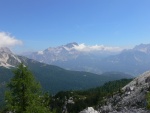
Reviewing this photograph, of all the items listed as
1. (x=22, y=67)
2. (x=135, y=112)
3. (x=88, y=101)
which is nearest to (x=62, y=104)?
(x=88, y=101)

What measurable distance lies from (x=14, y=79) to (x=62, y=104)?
158817 millimetres

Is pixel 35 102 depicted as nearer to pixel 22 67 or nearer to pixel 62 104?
pixel 22 67

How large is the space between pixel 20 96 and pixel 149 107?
2671cm

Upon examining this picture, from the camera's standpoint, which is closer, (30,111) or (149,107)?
(30,111)

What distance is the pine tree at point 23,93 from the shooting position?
138ft

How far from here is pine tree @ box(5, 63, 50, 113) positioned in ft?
138

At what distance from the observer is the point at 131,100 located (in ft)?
276

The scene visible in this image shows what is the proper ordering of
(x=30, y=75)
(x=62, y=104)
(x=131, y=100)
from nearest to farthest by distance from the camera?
(x=30, y=75), (x=131, y=100), (x=62, y=104)

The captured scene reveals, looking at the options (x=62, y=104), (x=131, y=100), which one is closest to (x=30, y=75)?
(x=131, y=100)

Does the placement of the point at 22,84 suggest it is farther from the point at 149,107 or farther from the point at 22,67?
the point at 149,107

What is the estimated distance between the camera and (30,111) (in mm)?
40750

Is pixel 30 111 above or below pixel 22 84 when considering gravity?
below

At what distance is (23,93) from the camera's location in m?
43.2

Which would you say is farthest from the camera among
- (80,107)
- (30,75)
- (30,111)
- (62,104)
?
(62,104)
